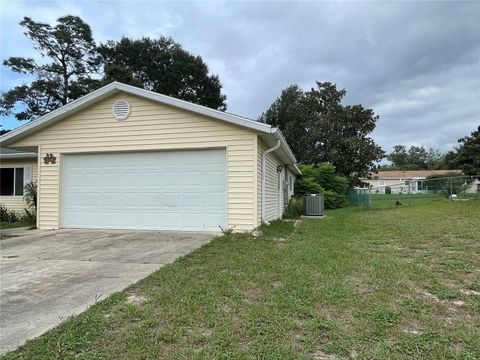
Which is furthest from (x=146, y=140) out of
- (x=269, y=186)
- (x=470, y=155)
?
(x=470, y=155)

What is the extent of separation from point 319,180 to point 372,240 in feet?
48.8

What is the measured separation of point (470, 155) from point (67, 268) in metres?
30.0

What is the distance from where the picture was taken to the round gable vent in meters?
9.30

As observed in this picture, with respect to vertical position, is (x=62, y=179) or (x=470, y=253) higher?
(x=62, y=179)

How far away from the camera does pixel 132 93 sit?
30.0 feet

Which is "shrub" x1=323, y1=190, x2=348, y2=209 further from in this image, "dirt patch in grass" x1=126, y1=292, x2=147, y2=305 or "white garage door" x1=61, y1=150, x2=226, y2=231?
"dirt patch in grass" x1=126, y1=292, x2=147, y2=305

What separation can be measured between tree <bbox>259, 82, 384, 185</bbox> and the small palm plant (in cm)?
2137

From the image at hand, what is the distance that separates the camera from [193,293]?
4.06 meters

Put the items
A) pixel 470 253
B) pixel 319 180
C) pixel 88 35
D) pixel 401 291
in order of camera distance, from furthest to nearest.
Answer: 1. pixel 88 35
2. pixel 319 180
3. pixel 470 253
4. pixel 401 291

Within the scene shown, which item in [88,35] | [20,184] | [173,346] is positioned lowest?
[173,346]

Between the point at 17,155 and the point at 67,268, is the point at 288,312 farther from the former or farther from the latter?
the point at 17,155

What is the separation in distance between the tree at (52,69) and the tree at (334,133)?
18050 mm

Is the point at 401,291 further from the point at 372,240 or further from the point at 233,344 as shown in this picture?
the point at 372,240

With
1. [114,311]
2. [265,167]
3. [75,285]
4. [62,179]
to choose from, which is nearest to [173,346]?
[114,311]
